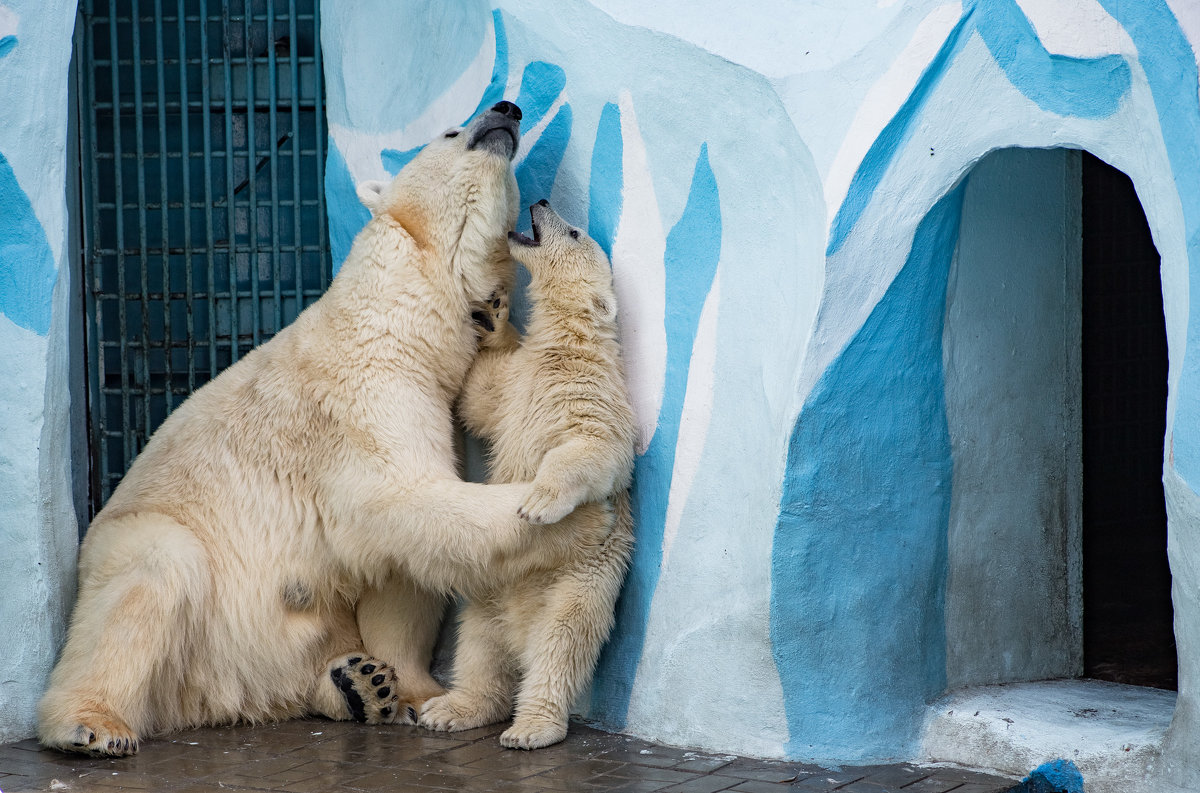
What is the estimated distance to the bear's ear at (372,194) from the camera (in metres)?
4.93

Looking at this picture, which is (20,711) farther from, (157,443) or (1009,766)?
(1009,766)

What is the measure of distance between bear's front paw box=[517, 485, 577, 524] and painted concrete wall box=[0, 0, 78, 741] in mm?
1823

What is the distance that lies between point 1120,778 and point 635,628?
166 cm

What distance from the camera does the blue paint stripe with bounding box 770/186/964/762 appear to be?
420cm

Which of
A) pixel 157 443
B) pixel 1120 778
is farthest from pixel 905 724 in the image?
pixel 157 443

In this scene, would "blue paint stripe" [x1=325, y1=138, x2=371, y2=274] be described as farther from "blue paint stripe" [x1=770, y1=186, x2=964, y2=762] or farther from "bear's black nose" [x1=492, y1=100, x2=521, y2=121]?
"blue paint stripe" [x1=770, y1=186, x2=964, y2=762]

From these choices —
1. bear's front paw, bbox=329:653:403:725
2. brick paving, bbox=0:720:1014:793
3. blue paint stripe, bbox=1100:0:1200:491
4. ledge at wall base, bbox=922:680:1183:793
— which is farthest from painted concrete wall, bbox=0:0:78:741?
blue paint stripe, bbox=1100:0:1200:491

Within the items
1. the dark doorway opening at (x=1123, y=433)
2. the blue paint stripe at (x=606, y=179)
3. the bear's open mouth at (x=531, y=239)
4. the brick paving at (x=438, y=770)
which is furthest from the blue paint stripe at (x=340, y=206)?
the dark doorway opening at (x=1123, y=433)

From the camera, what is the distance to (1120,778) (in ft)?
12.9

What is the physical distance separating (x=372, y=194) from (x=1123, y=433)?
12.0 feet

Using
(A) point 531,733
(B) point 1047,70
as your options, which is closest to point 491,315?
(A) point 531,733

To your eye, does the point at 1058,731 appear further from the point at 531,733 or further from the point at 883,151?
the point at 883,151

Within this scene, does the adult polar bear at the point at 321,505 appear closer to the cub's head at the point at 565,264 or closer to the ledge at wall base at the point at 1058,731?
the cub's head at the point at 565,264

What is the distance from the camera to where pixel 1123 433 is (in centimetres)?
611
